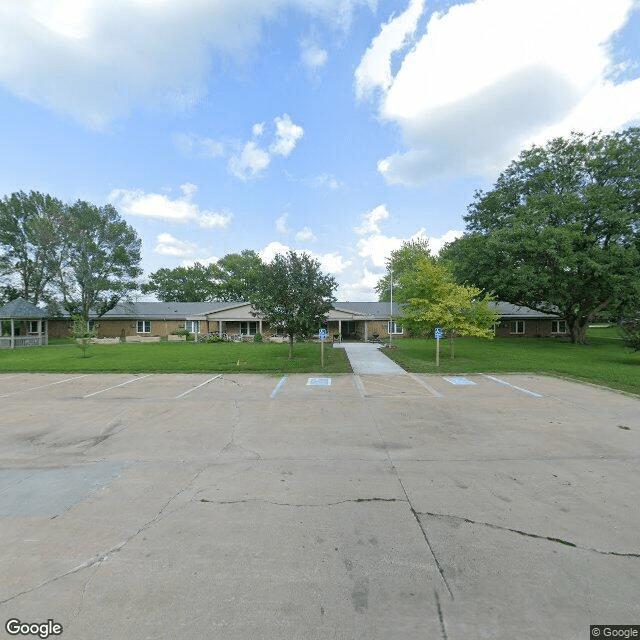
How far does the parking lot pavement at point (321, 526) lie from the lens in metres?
2.50

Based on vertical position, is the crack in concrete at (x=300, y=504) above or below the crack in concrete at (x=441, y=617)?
below

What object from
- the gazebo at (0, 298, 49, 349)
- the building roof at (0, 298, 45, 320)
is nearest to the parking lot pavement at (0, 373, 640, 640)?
the gazebo at (0, 298, 49, 349)

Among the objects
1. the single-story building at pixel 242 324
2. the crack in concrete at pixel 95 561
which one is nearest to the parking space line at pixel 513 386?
the crack in concrete at pixel 95 561

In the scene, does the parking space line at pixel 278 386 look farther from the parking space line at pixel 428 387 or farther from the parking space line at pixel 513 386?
the parking space line at pixel 513 386

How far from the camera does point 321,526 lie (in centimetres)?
357

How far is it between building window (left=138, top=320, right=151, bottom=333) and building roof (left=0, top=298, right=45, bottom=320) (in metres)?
9.44

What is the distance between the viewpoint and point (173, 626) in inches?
94.0

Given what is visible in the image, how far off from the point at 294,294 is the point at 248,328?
2053 cm

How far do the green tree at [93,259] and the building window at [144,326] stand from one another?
3.74m

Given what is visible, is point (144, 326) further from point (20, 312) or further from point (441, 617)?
point (441, 617)

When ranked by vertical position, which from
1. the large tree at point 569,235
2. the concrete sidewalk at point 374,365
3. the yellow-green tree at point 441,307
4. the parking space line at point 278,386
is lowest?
the parking space line at point 278,386

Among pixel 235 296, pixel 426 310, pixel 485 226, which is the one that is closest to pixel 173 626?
pixel 426 310

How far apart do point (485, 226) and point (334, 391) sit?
25.6 m

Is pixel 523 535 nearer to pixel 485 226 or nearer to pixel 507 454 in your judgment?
pixel 507 454
